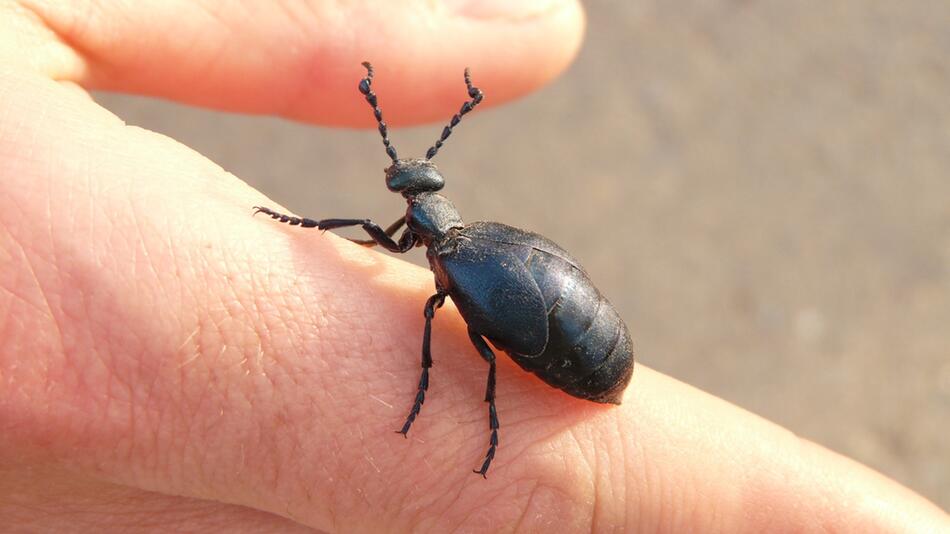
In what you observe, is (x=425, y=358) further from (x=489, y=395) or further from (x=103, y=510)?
(x=103, y=510)

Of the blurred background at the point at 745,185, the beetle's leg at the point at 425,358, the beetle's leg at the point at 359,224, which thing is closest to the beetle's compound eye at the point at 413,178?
the beetle's leg at the point at 359,224

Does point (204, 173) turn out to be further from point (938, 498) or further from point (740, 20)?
point (740, 20)

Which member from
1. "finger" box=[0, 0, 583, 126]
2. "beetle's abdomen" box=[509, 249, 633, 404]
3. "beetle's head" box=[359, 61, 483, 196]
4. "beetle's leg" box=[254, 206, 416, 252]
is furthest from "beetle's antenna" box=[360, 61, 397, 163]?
"beetle's abdomen" box=[509, 249, 633, 404]

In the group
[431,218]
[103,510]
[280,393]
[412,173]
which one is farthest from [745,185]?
[103,510]

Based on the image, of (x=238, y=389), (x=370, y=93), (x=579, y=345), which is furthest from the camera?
(x=370, y=93)

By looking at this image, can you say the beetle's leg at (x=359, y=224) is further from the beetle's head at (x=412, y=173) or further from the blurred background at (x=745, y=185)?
the blurred background at (x=745, y=185)

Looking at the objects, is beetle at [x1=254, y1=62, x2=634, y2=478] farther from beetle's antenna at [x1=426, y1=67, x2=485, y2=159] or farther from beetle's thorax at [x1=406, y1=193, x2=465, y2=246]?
beetle's antenna at [x1=426, y1=67, x2=485, y2=159]
